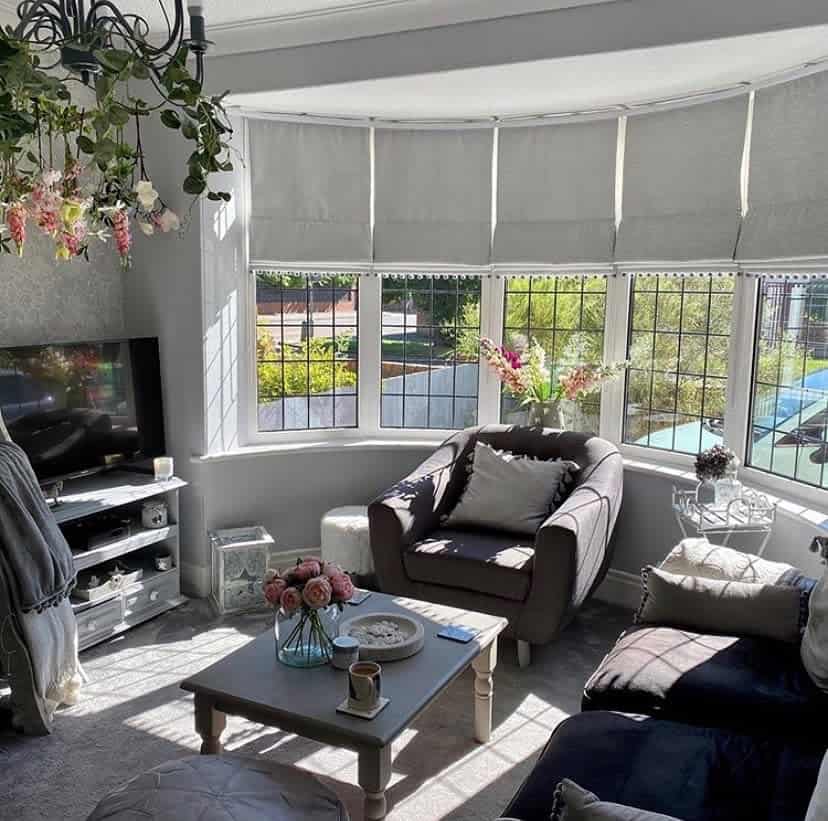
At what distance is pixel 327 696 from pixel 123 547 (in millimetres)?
1794

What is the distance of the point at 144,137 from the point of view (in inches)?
171

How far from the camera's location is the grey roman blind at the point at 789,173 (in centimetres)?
351

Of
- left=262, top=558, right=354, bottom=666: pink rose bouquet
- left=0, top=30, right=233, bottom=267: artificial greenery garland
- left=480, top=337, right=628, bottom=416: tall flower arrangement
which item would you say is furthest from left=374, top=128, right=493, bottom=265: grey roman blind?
left=0, top=30, right=233, bottom=267: artificial greenery garland

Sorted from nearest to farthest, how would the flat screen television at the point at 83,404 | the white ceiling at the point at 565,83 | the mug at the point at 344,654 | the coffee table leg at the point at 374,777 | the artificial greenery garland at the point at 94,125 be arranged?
the artificial greenery garland at the point at 94,125 → the coffee table leg at the point at 374,777 → the mug at the point at 344,654 → the white ceiling at the point at 565,83 → the flat screen television at the point at 83,404

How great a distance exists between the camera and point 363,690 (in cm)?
245

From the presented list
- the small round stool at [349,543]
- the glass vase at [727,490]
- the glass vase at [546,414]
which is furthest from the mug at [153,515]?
the glass vase at [727,490]

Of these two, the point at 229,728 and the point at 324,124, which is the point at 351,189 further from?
the point at 229,728

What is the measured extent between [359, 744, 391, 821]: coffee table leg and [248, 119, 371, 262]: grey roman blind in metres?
3.01

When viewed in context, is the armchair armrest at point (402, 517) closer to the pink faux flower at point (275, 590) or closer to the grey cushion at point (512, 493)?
the grey cushion at point (512, 493)

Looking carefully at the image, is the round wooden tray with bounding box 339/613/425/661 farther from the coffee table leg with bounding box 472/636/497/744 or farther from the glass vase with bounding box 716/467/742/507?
the glass vase with bounding box 716/467/742/507

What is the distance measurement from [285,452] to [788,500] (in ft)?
8.56

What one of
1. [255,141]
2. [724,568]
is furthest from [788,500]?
[255,141]

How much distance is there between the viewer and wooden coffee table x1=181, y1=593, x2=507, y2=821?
239cm

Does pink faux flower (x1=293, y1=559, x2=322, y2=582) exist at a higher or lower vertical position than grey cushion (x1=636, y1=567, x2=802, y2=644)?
higher
